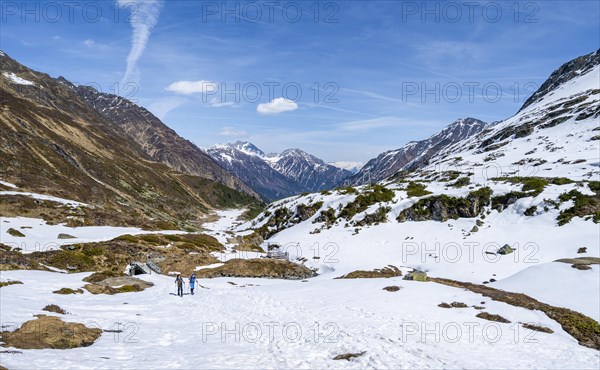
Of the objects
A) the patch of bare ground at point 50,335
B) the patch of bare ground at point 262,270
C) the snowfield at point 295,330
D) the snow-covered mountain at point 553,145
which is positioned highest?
the snow-covered mountain at point 553,145

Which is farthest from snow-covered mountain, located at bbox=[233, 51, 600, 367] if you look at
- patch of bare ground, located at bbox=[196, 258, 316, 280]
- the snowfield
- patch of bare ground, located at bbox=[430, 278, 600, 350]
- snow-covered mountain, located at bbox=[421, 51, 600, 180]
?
patch of bare ground, located at bbox=[196, 258, 316, 280]

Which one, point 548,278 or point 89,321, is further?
point 548,278

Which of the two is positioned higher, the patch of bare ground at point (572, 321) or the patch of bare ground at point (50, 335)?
the patch of bare ground at point (50, 335)

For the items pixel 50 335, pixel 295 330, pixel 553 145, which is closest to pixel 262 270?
pixel 295 330

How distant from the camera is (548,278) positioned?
30.8 metres

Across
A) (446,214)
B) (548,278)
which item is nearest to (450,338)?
(548,278)

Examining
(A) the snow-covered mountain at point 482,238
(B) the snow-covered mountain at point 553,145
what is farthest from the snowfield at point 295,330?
(B) the snow-covered mountain at point 553,145

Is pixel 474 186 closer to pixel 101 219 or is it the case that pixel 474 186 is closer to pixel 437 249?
pixel 437 249

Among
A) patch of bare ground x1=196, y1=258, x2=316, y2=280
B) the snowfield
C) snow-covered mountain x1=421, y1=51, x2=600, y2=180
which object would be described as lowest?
patch of bare ground x1=196, y1=258, x2=316, y2=280

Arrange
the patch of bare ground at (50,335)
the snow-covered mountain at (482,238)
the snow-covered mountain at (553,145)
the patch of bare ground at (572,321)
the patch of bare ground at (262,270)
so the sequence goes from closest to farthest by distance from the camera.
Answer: the patch of bare ground at (50,335) → the patch of bare ground at (572,321) → the snow-covered mountain at (482,238) → the patch of bare ground at (262,270) → the snow-covered mountain at (553,145)

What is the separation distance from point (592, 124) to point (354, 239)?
92565mm

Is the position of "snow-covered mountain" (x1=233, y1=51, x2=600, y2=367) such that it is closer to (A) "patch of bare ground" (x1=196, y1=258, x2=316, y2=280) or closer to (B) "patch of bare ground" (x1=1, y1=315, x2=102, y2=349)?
(A) "patch of bare ground" (x1=196, y1=258, x2=316, y2=280)

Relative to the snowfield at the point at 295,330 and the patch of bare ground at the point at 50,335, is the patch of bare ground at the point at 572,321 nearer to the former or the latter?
the snowfield at the point at 295,330

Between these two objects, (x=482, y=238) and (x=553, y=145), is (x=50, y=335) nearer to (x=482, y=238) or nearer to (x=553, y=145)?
(x=482, y=238)
